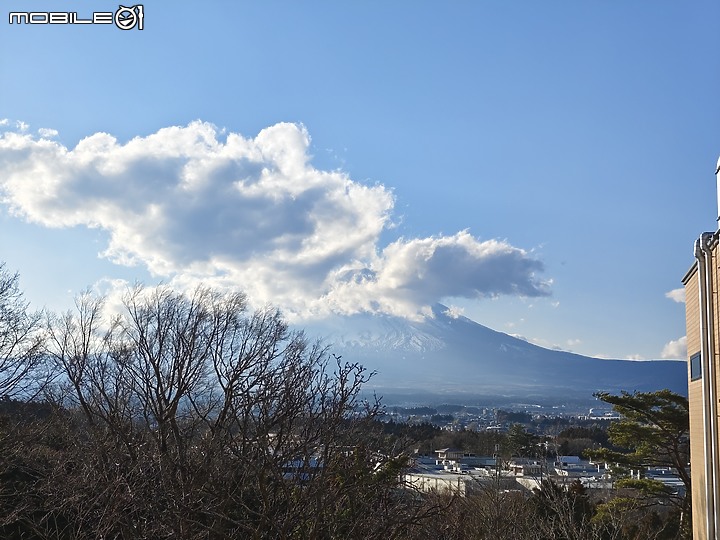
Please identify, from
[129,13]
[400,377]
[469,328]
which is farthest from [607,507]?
[469,328]

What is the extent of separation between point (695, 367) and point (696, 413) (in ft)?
2.21

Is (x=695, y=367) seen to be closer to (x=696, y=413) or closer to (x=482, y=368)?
(x=696, y=413)

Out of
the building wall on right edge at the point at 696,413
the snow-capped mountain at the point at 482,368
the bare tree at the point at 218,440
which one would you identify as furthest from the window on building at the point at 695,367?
the snow-capped mountain at the point at 482,368

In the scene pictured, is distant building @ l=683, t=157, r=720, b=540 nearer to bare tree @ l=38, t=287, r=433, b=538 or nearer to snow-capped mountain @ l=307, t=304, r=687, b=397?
bare tree @ l=38, t=287, r=433, b=538

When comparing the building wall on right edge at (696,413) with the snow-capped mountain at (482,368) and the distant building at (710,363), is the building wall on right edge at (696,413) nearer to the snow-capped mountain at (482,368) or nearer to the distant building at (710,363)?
the distant building at (710,363)

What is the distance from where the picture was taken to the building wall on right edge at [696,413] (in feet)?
34.9

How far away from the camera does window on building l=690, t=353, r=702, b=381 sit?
35.2 ft

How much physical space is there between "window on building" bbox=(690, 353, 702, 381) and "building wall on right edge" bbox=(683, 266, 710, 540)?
0.19ft

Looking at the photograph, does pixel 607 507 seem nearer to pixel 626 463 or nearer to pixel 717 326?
pixel 626 463

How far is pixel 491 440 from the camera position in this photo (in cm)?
4403

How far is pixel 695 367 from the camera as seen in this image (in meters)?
11.2

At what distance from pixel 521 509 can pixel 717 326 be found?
35.5ft

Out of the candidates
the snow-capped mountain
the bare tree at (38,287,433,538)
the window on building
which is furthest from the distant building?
the snow-capped mountain

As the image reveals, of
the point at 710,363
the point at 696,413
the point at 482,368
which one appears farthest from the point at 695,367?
the point at 482,368
